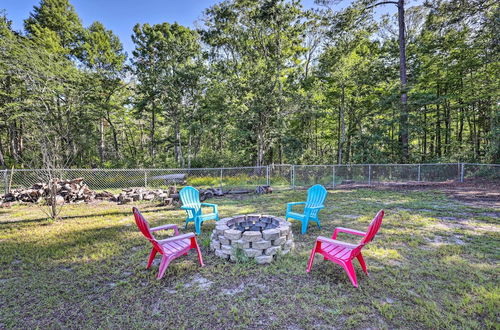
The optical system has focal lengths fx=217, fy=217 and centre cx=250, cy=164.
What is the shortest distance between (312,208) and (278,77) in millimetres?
10096

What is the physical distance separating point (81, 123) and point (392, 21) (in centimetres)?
2154

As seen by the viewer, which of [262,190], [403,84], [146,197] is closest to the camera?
[146,197]

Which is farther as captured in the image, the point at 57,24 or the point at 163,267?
the point at 57,24

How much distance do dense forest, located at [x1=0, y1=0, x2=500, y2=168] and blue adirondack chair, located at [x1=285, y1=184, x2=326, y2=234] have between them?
861 cm

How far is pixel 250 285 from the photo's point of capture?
251 centimetres

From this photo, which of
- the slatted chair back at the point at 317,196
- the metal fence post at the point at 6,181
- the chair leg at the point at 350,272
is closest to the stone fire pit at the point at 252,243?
the chair leg at the point at 350,272

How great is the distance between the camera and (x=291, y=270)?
279cm

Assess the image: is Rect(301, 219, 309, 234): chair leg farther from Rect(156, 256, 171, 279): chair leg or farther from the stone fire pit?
Rect(156, 256, 171, 279): chair leg

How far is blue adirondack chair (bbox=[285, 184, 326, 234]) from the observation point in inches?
166

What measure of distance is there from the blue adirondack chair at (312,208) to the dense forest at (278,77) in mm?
8614

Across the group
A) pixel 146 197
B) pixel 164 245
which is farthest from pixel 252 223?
pixel 146 197

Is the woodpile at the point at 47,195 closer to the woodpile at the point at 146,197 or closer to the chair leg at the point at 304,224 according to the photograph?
the woodpile at the point at 146,197

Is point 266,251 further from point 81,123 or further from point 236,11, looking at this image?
point 81,123

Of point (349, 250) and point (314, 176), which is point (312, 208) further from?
point (314, 176)
